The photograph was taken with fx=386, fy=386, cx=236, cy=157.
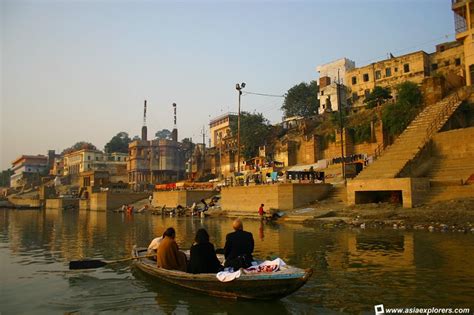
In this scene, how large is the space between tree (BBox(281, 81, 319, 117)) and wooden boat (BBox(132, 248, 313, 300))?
65.1 meters

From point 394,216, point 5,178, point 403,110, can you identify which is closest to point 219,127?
point 403,110

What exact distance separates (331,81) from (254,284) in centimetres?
6424

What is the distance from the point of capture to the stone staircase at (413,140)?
1070 inches

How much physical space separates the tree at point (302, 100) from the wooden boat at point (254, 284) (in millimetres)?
65082

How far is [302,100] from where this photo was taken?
7294 centimetres

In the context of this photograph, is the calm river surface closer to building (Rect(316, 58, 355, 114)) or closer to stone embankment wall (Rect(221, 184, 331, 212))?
stone embankment wall (Rect(221, 184, 331, 212))

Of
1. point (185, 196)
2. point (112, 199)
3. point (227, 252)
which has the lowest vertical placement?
point (227, 252)

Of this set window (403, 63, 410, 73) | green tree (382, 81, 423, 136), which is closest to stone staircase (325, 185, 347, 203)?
green tree (382, 81, 423, 136)

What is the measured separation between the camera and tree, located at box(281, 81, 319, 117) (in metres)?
71.5

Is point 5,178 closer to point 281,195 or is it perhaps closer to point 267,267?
point 281,195

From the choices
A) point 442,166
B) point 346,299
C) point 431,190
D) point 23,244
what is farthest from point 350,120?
point 346,299

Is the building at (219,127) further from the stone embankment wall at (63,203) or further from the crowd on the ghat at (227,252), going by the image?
the crowd on the ghat at (227,252)

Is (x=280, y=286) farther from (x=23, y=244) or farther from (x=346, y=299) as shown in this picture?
(x=23, y=244)

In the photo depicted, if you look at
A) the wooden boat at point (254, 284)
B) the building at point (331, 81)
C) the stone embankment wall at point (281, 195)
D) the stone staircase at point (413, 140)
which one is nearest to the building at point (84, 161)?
the building at point (331, 81)
